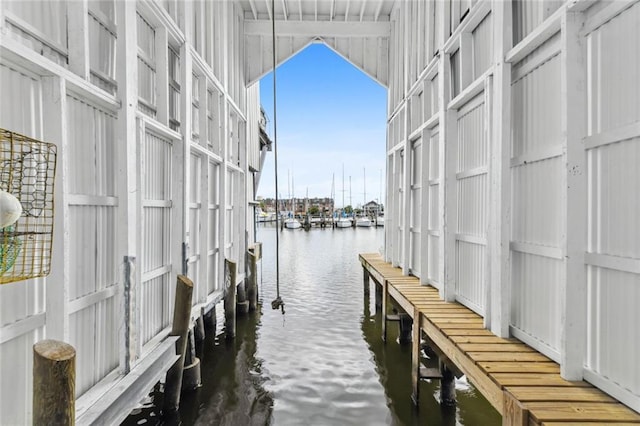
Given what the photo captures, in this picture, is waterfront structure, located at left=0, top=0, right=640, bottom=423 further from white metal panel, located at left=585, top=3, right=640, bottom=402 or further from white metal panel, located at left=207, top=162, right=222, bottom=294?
white metal panel, located at left=207, top=162, right=222, bottom=294

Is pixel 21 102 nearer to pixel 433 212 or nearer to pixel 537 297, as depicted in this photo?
pixel 537 297

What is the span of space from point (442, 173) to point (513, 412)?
4505 mm

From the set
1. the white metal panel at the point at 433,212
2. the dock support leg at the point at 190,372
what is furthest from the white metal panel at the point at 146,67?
the white metal panel at the point at 433,212

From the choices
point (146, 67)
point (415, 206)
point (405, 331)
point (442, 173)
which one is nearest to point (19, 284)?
point (146, 67)

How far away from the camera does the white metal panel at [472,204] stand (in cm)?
579

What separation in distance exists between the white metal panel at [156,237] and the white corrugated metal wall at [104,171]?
0.03m

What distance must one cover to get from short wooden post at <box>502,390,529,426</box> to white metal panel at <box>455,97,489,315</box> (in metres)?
2.31

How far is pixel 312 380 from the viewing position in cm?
725

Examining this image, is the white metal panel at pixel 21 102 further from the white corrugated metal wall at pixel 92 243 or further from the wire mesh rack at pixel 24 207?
the white corrugated metal wall at pixel 92 243

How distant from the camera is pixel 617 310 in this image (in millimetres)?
3158

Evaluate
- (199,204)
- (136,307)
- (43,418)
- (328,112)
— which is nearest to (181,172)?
(199,204)

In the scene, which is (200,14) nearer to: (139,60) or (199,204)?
(139,60)

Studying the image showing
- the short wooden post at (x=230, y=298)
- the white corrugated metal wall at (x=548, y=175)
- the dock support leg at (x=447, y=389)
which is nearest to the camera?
the white corrugated metal wall at (x=548, y=175)

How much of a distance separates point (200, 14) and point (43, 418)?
731 cm
